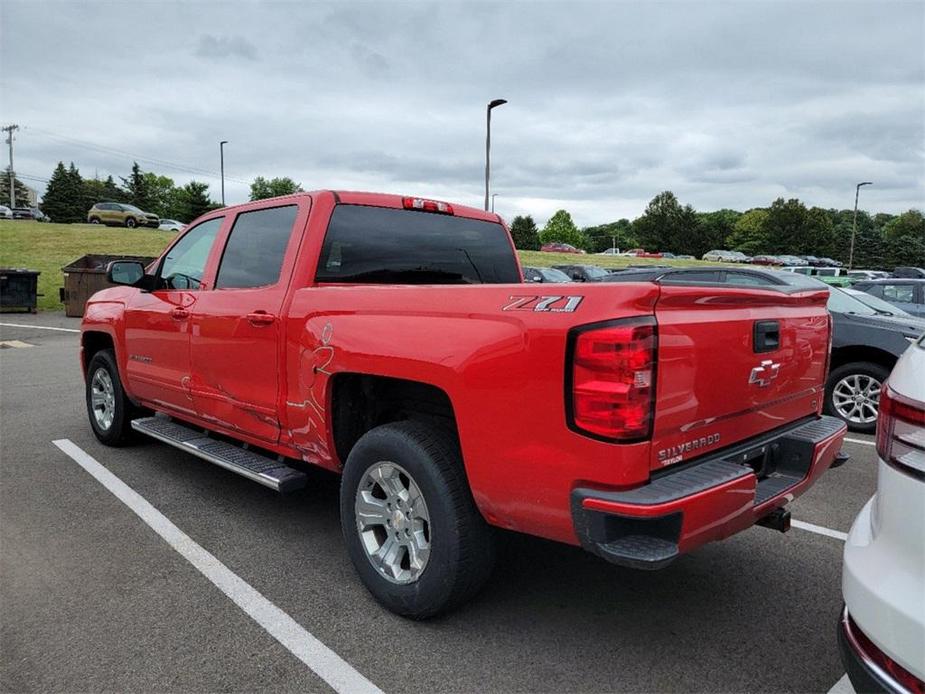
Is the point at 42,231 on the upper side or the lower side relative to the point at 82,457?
upper

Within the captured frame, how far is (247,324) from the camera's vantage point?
3.77m

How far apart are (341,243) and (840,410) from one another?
5817mm

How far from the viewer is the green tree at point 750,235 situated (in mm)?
98062

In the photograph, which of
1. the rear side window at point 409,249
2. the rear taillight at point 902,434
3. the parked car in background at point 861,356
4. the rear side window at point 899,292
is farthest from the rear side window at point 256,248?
the rear side window at point 899,292

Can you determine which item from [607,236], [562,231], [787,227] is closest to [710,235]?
[787,227]

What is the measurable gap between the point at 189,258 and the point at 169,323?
485 mm

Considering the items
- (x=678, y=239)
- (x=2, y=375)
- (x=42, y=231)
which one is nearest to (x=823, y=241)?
(x=678, y=239)

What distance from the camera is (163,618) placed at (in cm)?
296

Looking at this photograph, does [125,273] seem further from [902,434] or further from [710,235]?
[710,235]

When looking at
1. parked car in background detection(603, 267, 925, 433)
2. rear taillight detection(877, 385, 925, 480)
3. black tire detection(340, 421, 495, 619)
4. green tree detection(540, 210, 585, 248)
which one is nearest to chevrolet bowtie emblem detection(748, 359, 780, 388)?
rear taillight detection(877, 385, 925, 480)

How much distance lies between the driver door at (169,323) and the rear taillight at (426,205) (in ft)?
4.38

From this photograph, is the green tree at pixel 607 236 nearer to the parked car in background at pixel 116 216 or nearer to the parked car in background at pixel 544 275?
the parked car in background at pixel 116 216

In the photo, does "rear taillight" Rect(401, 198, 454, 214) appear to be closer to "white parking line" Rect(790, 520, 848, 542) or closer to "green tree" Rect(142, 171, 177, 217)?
"white parking line" Rect(790, 520, 848, 542)

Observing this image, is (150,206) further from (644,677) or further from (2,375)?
(644,677)
